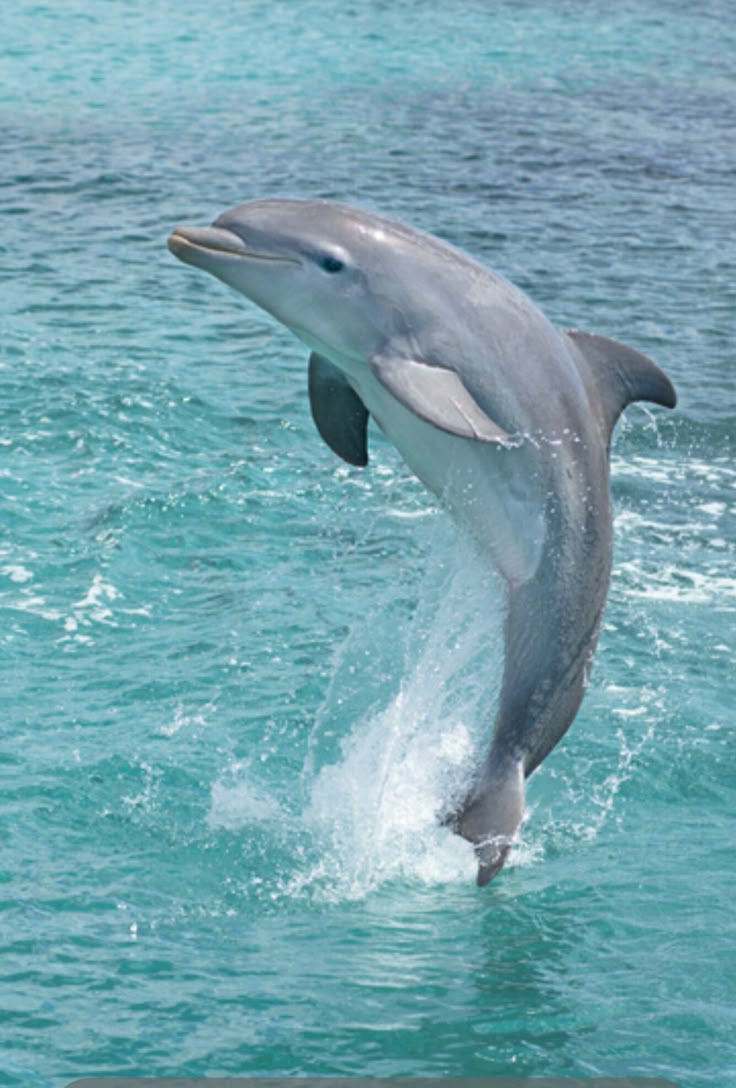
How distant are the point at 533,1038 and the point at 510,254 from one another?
14.4m

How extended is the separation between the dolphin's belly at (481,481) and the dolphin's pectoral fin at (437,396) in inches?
10.9

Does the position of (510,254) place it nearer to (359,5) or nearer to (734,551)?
(734,551)

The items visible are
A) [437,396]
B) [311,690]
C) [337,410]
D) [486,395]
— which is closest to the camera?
[437,396]

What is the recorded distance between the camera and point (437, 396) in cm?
707

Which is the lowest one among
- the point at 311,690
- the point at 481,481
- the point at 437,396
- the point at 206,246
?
the point at 311,690

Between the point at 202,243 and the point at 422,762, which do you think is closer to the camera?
the point at 202,243

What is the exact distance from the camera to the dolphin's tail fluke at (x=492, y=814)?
7.42m

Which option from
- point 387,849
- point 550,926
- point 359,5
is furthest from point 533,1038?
point 359,5

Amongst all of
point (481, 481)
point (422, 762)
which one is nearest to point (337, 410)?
point (481, 481)

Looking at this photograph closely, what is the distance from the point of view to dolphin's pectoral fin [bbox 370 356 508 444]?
6.94 meters

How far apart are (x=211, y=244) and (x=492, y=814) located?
2.66m

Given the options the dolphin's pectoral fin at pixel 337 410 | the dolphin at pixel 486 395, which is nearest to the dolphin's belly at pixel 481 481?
the dolphin at pixel 486 395

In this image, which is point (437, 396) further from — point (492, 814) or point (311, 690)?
point (311, 690)

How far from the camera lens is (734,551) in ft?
44.0
